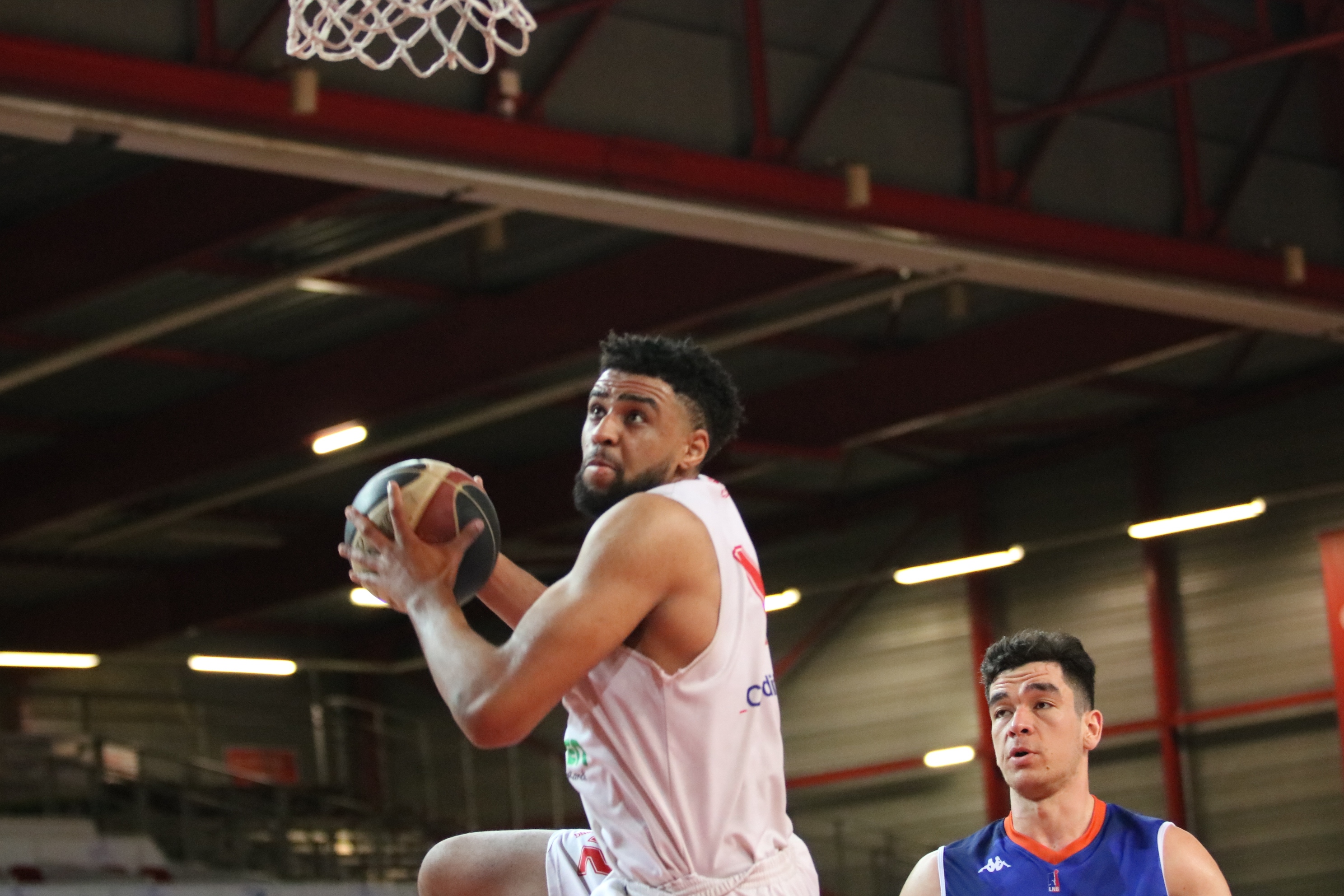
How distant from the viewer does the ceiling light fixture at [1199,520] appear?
2083cm

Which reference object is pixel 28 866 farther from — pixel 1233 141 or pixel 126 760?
pixel 1233 141

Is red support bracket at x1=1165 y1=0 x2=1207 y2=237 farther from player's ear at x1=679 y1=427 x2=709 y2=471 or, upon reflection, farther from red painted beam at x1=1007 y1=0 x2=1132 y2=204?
player's ear at x1=679 y1=427 x2=709 y2=471

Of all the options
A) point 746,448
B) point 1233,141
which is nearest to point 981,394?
point 746,448

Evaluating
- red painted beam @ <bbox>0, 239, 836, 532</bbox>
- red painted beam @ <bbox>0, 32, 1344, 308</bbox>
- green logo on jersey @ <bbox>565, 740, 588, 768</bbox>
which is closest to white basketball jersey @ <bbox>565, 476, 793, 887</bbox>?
→ green logo on jersey @ <bbox>565, 740, 588, 768</bbox>

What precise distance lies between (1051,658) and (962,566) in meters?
16.4

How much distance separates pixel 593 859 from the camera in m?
5.25

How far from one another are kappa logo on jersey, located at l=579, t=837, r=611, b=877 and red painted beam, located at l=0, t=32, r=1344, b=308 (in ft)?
20.4

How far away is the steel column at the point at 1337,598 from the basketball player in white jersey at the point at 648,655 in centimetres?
996

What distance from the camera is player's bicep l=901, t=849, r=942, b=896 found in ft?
22.7

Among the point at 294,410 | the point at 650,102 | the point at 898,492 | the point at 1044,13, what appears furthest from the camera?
the point at 898,492

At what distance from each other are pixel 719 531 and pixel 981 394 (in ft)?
45.5

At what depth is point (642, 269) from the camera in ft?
51.8

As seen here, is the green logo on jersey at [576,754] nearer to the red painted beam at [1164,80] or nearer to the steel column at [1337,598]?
the red painted beam at [1164,80]

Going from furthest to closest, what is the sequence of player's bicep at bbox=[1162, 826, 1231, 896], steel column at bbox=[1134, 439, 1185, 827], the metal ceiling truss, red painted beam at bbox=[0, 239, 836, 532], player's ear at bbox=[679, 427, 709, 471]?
steel column at bbox=[1134, 439, 1185, 827], red painted beam at bbox=[0, 239, 836, 532], the metal ceiling truss, player's bicep at bbox=[1162, 826, 1231, 896], player's ear at bbox=[679, 427, 709, 471]
